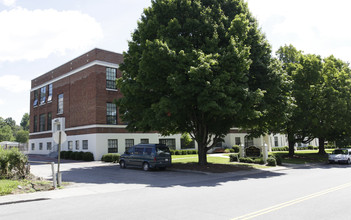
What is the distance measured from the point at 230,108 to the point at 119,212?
1040 cm

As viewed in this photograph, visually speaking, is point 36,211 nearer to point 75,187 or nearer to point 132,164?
point 75,187

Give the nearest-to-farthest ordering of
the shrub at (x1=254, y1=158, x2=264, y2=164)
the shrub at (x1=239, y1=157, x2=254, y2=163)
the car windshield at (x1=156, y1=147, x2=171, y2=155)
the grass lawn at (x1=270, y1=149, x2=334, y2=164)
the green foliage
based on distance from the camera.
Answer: the green foliage → the car windshield at (x1=156, y1=147, x2=171, y2=155) → the shrub at (x1=254, y1=158, x2=264, y2=164) → the shrub at (x1=239, y1=157, x2=254, y2=163) → the grass lawn at (x1=270, y1=149, x2=334, y2=164)

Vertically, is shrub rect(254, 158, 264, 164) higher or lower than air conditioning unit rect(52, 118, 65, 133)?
lower

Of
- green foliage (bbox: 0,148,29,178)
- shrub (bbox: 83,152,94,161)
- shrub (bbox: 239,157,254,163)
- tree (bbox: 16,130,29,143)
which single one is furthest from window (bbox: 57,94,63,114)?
tree (bbox: 16,130,29,143)

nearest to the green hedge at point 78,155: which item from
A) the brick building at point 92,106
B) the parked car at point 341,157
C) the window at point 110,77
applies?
the brick building at point 92,106

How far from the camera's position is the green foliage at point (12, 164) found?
13.5 metres

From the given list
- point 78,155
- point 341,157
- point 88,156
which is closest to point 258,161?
point 341,157

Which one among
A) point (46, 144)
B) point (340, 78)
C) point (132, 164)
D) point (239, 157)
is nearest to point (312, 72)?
point (340, 78)

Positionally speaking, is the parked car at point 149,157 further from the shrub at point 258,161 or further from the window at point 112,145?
the window at point 112,145

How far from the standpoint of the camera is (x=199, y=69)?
15586mm

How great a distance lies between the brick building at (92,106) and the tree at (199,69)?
10.1 m

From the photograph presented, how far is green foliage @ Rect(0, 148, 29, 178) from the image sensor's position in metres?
13.5

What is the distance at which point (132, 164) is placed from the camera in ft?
67.4

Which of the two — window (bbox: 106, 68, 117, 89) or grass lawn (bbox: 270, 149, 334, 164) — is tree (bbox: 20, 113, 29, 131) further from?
grass lawn (bbox: 270, 149, 334, 164)
